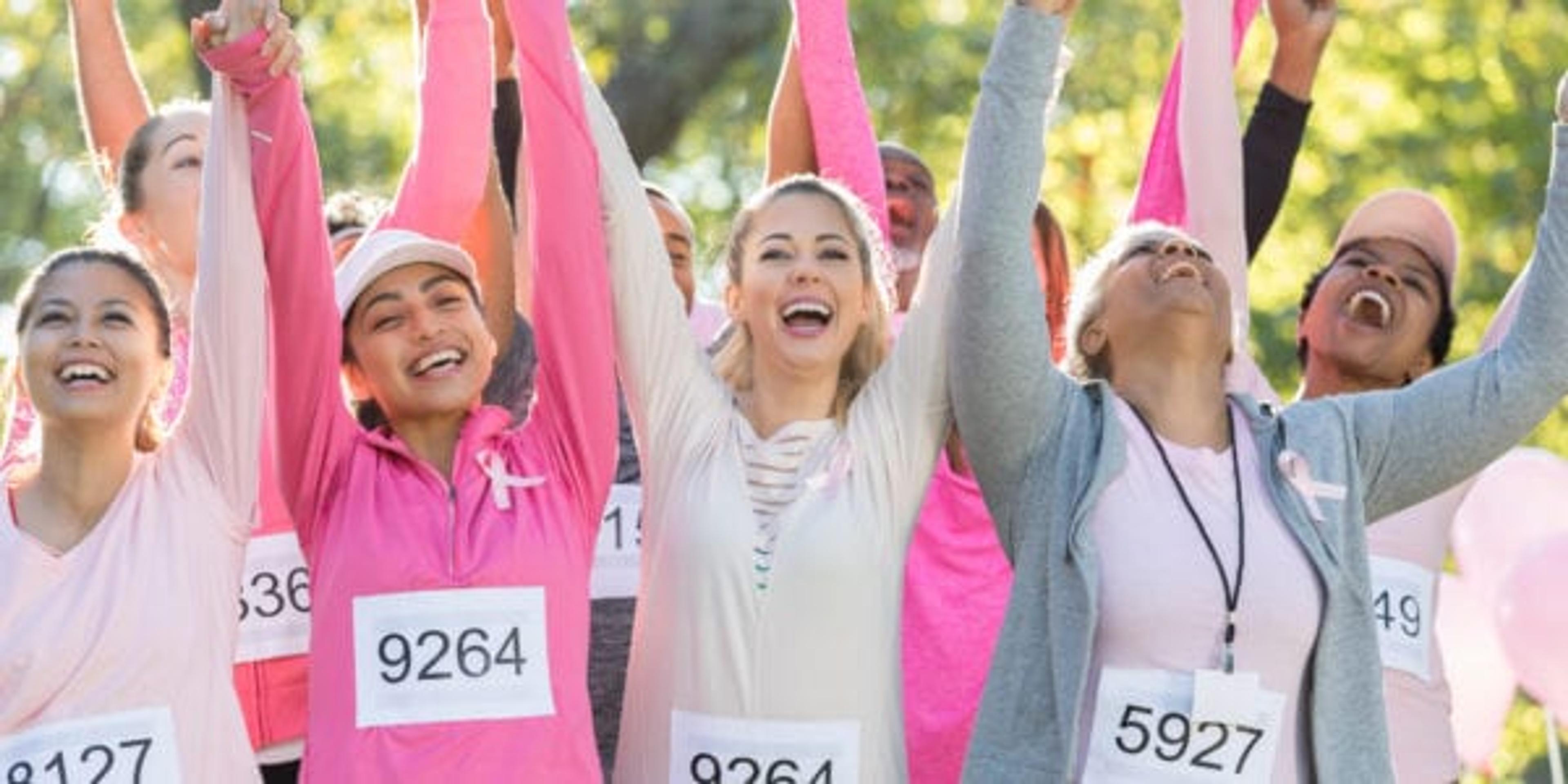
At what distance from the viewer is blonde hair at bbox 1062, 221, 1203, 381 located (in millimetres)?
5195

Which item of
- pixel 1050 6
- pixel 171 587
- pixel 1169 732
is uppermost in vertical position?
pixel 1050 6

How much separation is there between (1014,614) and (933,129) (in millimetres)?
8667

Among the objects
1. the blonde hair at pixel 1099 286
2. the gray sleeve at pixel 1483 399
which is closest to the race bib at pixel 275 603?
the blonde hair at pixel 1099 286

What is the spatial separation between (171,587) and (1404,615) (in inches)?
94.4

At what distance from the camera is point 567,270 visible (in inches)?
200

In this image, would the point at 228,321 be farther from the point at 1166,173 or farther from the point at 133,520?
the point at 1166,173

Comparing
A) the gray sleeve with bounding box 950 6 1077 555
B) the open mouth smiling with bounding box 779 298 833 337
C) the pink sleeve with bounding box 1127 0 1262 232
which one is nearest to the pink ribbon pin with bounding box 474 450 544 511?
the open mouth smiling with bounding box 779 298 833 337

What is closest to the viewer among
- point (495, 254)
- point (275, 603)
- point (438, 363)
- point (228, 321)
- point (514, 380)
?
point (228, 321)

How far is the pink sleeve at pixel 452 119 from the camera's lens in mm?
5738

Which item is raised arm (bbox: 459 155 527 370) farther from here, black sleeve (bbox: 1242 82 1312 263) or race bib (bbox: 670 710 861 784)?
black sleeve (bbox: 1242 82 1312 263)

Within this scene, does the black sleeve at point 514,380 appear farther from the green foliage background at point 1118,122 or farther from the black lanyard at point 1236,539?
the green foliage background at point 1118,122

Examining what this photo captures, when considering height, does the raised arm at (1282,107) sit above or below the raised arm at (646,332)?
above

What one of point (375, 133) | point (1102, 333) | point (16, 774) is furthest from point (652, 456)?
point (375, 133)

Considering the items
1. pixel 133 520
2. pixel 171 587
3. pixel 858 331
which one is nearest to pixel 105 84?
pixel 133 520
